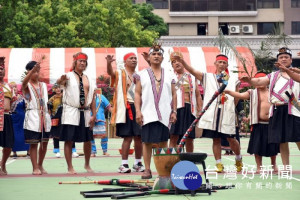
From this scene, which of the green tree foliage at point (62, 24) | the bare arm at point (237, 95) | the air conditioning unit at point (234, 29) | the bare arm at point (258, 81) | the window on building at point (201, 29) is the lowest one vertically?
the bare arm at point (237, 95)

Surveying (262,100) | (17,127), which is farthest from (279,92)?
(17,127)

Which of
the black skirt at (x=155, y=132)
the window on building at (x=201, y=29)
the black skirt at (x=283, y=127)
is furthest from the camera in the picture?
the window on building at (x=201, y=29)

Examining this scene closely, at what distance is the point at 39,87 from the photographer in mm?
13281

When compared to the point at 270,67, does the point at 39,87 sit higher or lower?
lower

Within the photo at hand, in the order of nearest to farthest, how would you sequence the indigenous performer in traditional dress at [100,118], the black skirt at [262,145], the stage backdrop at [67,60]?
the black skirt at [262,145] < the indigenous performer in traditional dress at [100,118] < the stage backdrop at [67,60]

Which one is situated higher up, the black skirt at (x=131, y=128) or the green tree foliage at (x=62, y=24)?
the green tree foliage at (x=62, y=24)

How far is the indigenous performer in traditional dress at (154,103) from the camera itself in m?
11.6

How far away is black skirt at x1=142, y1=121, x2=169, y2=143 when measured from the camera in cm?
1151

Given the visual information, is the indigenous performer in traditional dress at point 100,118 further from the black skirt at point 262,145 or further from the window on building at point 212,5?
the window on building at point 212,5

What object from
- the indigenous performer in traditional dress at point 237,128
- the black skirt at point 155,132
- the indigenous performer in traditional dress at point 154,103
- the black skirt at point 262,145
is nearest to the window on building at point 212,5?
the indigenous performer in traditional dress at point 237,128

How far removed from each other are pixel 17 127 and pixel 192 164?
6826mm

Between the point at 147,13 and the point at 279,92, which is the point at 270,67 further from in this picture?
the point at 147,13

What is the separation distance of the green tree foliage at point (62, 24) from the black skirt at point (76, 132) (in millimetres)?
27739

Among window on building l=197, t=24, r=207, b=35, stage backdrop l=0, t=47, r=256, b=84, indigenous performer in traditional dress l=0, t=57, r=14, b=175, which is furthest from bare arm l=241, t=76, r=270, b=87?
window on building l=197, t=24, r=207, b=35
